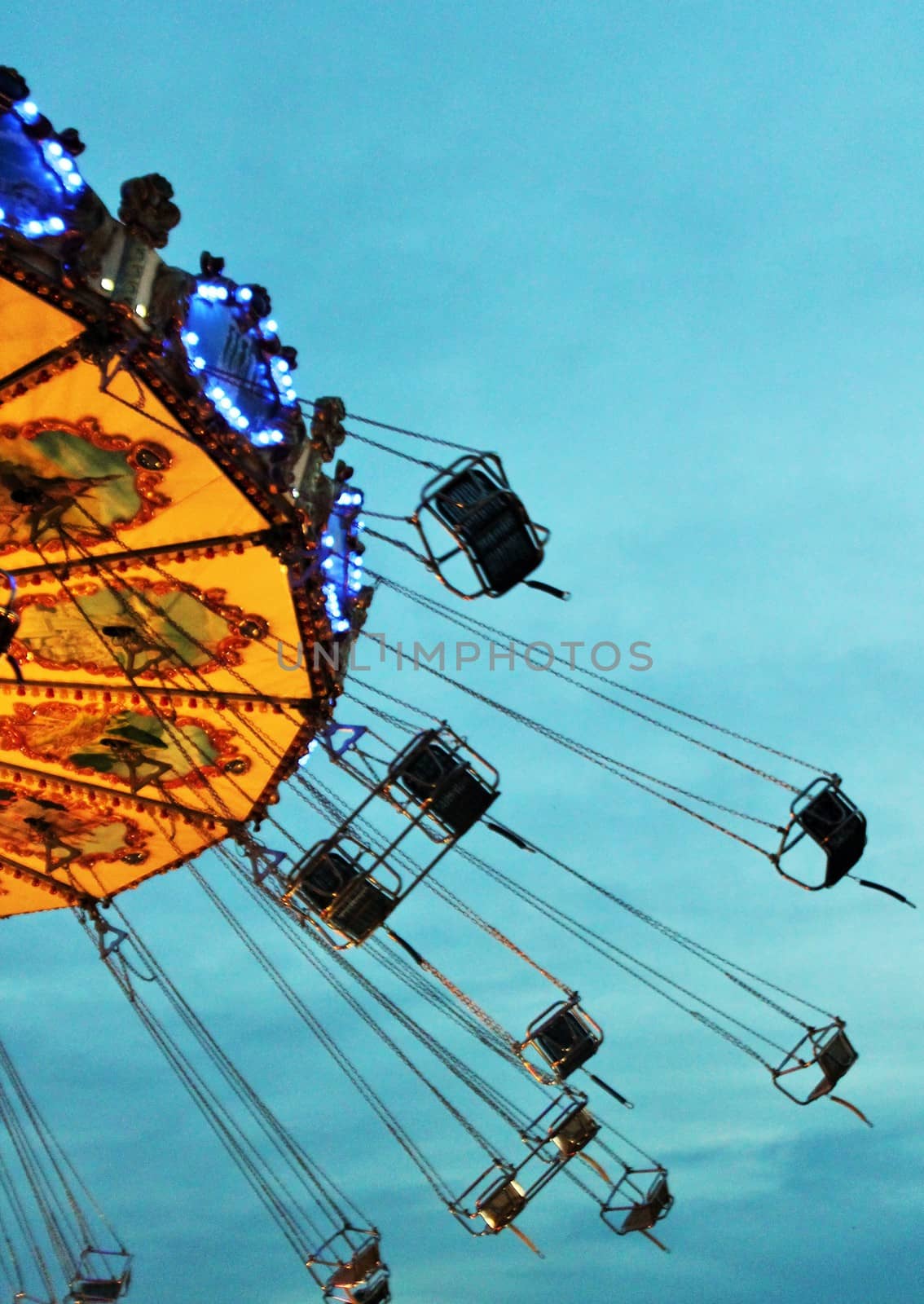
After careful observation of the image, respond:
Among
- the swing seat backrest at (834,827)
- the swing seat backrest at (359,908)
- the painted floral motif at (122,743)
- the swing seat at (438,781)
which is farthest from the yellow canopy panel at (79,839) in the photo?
the swing seat backrest at (834,827)

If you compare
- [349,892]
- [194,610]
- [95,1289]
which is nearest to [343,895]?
[349,892]

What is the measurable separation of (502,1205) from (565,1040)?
4.21ft

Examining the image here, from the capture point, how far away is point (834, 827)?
8359 millimetres

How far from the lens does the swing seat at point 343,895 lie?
27.7 ft

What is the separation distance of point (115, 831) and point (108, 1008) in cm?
4875

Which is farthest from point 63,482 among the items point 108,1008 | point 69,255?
point 108,1008

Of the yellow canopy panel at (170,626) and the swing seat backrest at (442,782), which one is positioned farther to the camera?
the yellow canopy panel at (170,626)

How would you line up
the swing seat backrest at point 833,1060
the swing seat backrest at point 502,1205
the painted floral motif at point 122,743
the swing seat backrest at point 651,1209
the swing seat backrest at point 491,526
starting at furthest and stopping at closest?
the swing seat backrest at point 651,1209 < the swing seat backrest at point 502,1205 < the painted floral motif at point 122,743 < the swing seat backrest at point 833,1060 < the swing seat backrest at point 491,526

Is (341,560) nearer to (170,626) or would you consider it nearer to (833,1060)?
(170,626)

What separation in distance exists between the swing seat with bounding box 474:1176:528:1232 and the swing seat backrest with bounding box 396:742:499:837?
3354 mm

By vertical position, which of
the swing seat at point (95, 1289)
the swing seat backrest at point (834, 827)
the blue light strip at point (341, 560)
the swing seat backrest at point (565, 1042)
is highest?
the swing seat backrest at point (834, 827)

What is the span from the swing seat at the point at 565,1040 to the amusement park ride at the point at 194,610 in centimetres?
2

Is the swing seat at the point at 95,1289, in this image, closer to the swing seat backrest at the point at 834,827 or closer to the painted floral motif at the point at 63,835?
the painted floral motif at the point at 63,835

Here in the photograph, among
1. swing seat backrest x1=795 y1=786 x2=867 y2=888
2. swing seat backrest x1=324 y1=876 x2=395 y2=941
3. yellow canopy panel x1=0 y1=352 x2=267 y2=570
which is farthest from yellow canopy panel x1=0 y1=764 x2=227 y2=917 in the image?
swing seat backrest x1=795 y1=786 x2=867 y2=888
